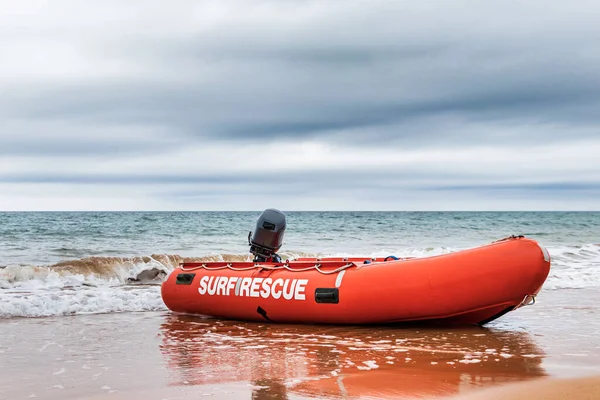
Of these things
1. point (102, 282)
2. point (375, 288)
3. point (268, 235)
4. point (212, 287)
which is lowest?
point (102, 282)

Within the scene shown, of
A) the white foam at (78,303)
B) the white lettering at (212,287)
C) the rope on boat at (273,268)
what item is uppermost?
the rope on boat at (273,268)

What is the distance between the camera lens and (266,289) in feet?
25.1

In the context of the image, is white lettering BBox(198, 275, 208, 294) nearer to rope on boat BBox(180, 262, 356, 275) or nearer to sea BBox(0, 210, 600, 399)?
rope on boat BBox(180, 262, 356, 275)

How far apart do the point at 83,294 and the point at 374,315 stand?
468 centimetres

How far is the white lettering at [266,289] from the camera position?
763 centimetres

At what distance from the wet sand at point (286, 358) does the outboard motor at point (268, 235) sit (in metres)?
1.16

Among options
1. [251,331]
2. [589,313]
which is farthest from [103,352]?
[589,313]

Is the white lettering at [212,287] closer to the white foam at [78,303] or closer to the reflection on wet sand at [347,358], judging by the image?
the reflection on wet sand at [347,358]

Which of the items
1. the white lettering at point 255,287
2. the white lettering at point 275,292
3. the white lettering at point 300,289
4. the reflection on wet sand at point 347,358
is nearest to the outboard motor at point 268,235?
the white lettering at point 255,287

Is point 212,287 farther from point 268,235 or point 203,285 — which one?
point 268,235

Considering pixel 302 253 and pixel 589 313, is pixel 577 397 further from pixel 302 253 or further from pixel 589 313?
pixel 302 253

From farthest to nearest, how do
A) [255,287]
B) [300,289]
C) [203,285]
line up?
[203,285] → [255,287] → [300,289]

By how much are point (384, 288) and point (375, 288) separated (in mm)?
106

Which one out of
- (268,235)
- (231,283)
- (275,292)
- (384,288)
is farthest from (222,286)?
(384,288)
